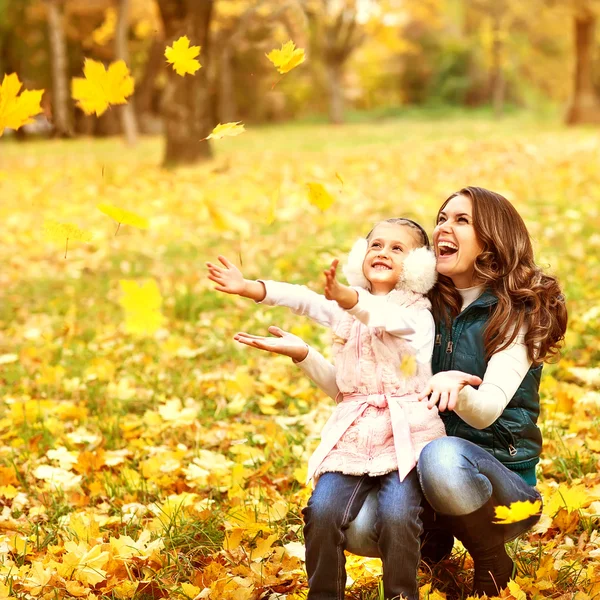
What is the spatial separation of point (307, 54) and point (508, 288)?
12.8 meters

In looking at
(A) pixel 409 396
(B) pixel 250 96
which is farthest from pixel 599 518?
(B) pixel 250 96

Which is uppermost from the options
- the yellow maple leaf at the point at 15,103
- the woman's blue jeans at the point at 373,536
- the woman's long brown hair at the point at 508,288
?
→ the yellow maple leaf at the point at 15,103

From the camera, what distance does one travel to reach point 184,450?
130 inches

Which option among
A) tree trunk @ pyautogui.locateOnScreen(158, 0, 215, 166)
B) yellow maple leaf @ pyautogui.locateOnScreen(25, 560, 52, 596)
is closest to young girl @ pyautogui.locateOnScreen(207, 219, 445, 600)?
yellow maple leaf @ pyautogui.locateOnScreen(25, 560, 52, 596)

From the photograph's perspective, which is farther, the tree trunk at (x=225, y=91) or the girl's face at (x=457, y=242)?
the tree trunk at (x=225, y=91)

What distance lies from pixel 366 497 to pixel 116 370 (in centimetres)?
254

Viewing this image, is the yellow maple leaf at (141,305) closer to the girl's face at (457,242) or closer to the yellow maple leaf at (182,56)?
the yellow maple leaf at (182,56)

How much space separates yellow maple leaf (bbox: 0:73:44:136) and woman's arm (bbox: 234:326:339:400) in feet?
2.72

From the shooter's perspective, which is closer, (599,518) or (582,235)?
(599,518)

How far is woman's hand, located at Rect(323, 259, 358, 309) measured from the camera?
1925mm

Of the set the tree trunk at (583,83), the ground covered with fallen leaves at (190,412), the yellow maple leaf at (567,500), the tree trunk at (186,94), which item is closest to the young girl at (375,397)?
the ground covered with fallen leaves at (190,412)

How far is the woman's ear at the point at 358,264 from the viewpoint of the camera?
7.46ft

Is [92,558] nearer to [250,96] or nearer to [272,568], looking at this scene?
[272,568]

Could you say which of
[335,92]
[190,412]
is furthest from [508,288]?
[335,92]
